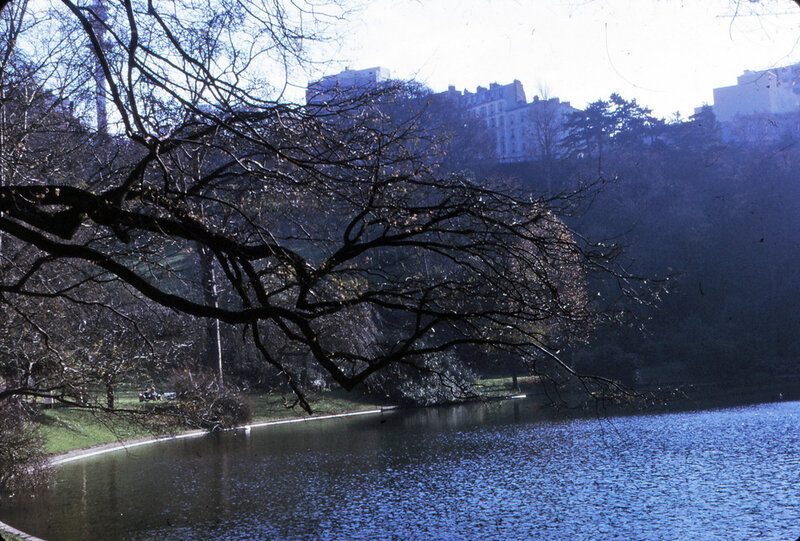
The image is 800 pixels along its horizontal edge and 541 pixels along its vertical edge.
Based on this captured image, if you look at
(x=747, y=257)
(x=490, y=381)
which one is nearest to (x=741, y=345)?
(x=747, y=257)

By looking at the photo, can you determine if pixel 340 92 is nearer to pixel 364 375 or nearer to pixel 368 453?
pixel 364 375

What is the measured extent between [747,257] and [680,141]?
35.5 feet

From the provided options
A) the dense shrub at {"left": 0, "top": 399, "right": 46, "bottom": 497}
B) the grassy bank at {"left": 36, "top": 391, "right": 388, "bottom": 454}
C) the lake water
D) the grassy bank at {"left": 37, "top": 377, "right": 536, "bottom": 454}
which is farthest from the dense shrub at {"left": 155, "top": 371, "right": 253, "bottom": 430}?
the dense shrub at {"left": 0, "top": 399, "right": 46, "bottom": 497}

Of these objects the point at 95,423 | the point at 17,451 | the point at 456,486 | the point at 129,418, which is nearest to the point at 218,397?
the point at 95,423

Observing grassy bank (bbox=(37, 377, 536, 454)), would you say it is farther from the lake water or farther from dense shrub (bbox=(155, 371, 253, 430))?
the lake water

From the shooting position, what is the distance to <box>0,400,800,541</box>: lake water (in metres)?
10.2

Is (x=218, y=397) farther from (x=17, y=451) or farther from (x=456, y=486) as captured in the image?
(x=456, y=486)

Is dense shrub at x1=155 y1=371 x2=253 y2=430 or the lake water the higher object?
dense shrub at x1=155 y1=371 x2=253 y2=430

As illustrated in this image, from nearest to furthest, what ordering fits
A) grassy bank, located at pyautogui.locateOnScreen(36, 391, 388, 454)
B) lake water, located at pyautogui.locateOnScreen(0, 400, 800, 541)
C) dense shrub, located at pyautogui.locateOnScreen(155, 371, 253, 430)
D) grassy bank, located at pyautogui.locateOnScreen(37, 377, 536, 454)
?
1. lake water, located at pyautogui.locateOnScreen(0, 400, 800, 541)
2. grassy bank, located at pyautogui.locateOnScreen(37, 377, 536, 454)
3. grassy bank, located at pyautogui.locateOnScreen(36, 391, 388, 454)
4. dense shrub, located at pyautogui.locateOnScreen(155, 371, 253, 430)

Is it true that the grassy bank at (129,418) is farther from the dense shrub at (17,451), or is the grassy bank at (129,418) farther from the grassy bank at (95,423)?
the dense shrub at (17,451)

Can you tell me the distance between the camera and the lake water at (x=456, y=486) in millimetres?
10211

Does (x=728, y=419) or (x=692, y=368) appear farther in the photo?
(x=692, y=368)

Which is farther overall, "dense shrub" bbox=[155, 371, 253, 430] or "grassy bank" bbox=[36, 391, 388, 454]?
"dense shrub" bbox=[155, 371, 253, 430]

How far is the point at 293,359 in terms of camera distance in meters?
28.0
